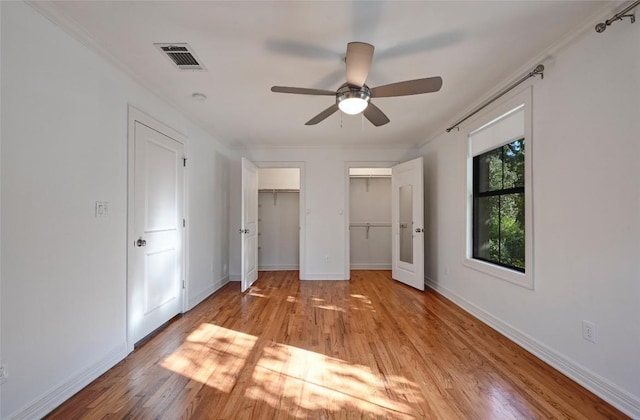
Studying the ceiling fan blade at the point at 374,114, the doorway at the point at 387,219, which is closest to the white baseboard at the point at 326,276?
the doorway at the point at 387,219

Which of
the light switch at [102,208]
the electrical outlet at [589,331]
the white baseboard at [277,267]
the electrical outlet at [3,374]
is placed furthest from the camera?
the white baseboard at [277,267]

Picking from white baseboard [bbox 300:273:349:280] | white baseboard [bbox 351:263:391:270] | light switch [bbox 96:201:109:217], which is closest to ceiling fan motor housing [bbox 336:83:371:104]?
light switch [bbox 96:201:109:217]

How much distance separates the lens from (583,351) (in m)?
1.84

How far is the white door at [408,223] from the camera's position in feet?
13.9

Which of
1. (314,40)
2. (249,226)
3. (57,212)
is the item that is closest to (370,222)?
(249,226)

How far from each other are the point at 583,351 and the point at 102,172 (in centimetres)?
359

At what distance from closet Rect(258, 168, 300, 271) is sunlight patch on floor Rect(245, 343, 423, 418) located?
11.6 ft

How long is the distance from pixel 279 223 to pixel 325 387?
414 centimetres

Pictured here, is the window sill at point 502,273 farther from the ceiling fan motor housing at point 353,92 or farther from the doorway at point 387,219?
the ceiling fan motor housing at point 353,92

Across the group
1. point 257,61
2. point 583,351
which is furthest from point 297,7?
point 583,351

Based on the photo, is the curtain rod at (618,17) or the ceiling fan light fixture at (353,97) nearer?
the curtain rod at (618,17)

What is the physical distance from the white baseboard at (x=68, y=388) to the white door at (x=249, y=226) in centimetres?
193

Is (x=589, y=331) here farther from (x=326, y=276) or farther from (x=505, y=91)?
(x=326, y=276)

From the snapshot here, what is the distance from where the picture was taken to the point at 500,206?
2.89 m
